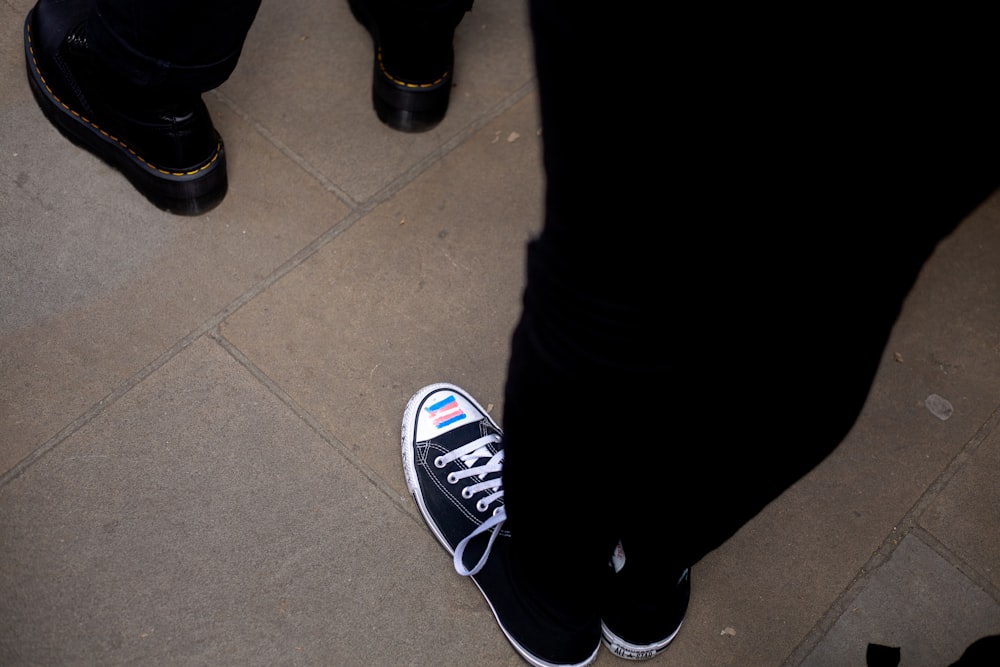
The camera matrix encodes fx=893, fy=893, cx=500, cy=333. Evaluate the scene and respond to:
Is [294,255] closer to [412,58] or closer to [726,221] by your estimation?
[412,58]

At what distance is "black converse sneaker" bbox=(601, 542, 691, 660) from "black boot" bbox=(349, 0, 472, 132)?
1.17 meters

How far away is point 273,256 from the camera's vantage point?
1894 mm

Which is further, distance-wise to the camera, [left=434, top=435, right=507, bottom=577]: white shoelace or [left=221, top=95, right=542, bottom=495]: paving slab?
[left=221, top=95, right=542, bottom=495]: paving slab

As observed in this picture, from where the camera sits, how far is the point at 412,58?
2.00 meters

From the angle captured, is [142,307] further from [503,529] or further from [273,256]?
[503,529]

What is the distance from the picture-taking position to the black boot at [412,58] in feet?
6.26

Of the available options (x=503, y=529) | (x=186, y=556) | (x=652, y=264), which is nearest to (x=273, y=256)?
(x=186, y=556)

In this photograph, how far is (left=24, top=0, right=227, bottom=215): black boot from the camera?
1769 millimetres

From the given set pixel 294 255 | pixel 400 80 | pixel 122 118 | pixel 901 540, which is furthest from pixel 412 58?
pixel 901 540

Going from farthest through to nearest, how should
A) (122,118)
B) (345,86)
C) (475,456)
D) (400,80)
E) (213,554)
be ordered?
1. (345,86)
2. (400,80)
3. (122,118)
4. (475,456)
5. (213,554)

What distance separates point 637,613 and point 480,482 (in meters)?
0.35

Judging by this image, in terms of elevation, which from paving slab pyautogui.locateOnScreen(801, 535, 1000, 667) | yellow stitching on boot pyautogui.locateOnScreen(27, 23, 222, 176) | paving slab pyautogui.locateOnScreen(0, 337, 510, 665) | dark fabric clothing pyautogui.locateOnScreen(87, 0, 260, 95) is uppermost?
dark fabric clothing pyautogui.locateOnScreen(87, 0, 260, 95)

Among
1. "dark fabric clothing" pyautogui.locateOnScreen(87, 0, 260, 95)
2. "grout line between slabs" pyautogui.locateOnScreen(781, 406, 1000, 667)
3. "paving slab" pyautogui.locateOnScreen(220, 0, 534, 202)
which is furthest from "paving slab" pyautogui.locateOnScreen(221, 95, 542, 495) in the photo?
"grout line between slabs" pyautogui.locateOnScreen(781, 406, 1000, 667)

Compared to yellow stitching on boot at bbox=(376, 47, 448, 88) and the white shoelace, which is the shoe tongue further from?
yellow stitching on boot at bbox=(376, 47, 448, 88)
